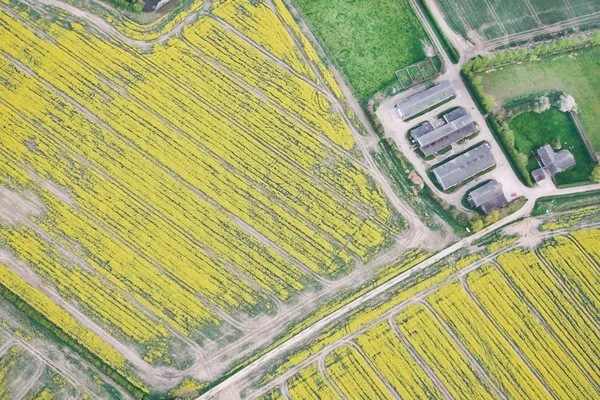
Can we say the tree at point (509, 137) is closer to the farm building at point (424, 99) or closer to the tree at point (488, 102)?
the tree at point (488, 102)

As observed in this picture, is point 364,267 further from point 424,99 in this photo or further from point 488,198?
point 424,99

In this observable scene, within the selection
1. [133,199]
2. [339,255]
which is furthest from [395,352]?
[133,199]

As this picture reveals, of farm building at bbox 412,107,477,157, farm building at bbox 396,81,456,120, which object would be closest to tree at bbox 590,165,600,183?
farm building at bbox 412,107,477,157

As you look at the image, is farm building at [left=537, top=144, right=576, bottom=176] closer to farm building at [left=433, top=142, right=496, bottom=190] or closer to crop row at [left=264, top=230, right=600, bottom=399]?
farm building at [left=433, top=142, right=496, bottom=190]

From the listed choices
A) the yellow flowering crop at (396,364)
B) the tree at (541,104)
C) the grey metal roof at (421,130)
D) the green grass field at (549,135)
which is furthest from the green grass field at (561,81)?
the yellow flowering crop at (396,364)

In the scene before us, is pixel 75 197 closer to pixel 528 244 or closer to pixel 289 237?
pixel 289 237

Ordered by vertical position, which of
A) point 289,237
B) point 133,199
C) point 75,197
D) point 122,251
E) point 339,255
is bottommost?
point 339,255
